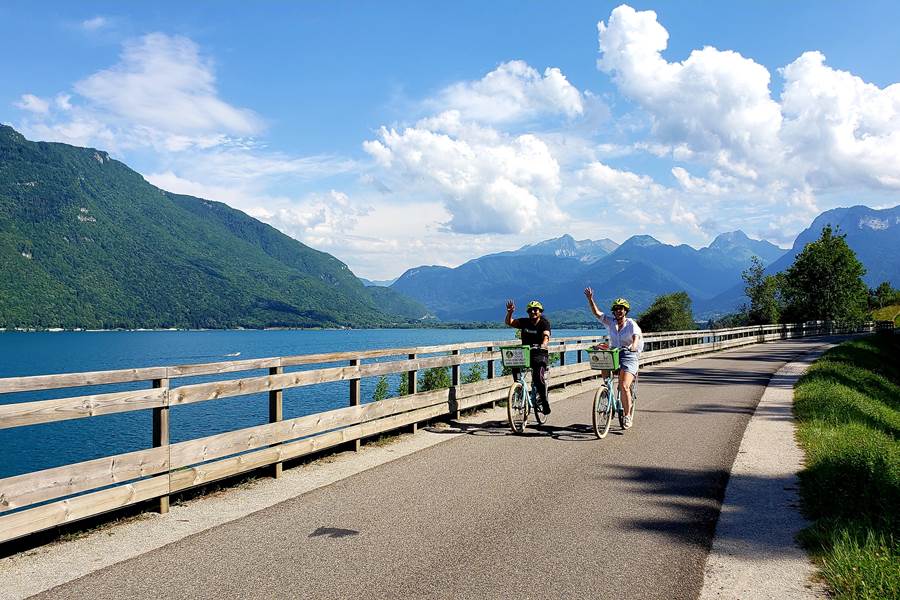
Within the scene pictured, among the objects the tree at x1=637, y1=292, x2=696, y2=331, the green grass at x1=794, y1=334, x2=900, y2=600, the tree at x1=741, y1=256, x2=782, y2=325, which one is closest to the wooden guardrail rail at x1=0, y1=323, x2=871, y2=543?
the green grass at x1=794, y1=334, x2=900, y2=600

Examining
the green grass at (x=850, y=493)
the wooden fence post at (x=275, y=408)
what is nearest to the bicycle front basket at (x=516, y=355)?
the wooden fence post at (x=275, y=408)

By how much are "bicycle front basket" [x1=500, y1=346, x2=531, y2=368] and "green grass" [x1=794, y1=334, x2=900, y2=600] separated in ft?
13.6

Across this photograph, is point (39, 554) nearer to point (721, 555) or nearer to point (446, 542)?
point (446, 542)

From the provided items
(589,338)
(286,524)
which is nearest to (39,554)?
(286,524)

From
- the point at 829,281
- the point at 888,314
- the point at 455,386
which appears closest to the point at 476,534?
the point at 455,386

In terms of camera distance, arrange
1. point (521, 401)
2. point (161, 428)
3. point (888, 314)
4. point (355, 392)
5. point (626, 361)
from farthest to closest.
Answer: point (888, 314) → point (626, 361) → point (521, 401) → point (355, 392) → point (161, 428)

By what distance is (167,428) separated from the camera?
6.59 m

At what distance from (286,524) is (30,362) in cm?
10190

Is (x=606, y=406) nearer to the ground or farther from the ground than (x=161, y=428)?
nearer to the ground

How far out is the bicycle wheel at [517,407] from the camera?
1059 cm

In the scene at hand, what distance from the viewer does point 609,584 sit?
463cm

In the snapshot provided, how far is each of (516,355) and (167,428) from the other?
579cm

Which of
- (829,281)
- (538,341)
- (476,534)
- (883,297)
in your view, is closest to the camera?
(476,534)

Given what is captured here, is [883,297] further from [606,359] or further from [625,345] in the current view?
[606,359]
